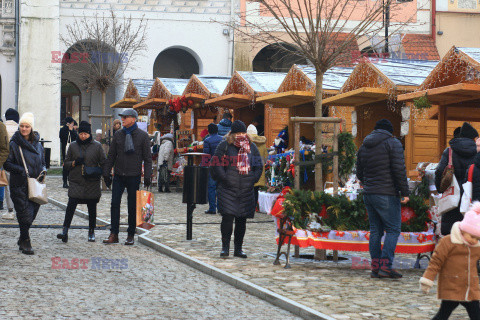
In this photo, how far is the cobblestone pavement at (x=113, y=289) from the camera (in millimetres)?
7000

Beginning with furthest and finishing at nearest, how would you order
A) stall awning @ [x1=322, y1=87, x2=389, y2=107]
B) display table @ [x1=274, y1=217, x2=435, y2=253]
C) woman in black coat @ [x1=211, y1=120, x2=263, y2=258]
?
stall awning @ [x1=322, y1=87, x2=389, y2=107]
woman in black coat @ [x1=211, y1=120, x2=263, y2=258]
display table @ [x1=274, y1=217, x2=435, y2=253]

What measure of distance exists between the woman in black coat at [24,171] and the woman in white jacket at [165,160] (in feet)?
37.3

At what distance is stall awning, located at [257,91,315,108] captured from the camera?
59.6ft

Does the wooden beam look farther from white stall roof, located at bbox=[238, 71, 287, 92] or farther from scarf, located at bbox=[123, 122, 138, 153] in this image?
white stall roof, located at bbox=[238, 71, 287, 92]

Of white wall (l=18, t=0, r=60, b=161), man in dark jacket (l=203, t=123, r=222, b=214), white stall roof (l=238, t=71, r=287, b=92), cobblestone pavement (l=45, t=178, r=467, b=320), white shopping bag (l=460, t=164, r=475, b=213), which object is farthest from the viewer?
white wall (l=18, t=0, r=60, b=161)

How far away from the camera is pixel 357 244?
949cm

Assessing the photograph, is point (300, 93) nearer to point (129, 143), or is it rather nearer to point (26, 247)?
point (129, 143)

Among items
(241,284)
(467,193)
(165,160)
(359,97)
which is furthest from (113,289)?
(165,160)

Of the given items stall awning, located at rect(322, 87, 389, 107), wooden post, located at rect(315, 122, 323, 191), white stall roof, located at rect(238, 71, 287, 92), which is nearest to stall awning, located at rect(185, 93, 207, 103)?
white stall roof, located at rect(238, 71, 287, 92)

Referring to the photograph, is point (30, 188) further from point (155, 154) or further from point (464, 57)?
point (155, 154)

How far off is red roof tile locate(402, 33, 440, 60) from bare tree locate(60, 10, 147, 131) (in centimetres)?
1077

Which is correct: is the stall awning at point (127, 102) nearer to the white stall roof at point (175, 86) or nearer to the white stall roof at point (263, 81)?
the white stall roof at point (175, 86)

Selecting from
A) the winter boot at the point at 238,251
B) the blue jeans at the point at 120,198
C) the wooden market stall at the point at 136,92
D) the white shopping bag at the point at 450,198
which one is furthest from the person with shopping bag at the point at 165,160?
the white shopping bag at the point at 450,198

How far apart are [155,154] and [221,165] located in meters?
14.0
